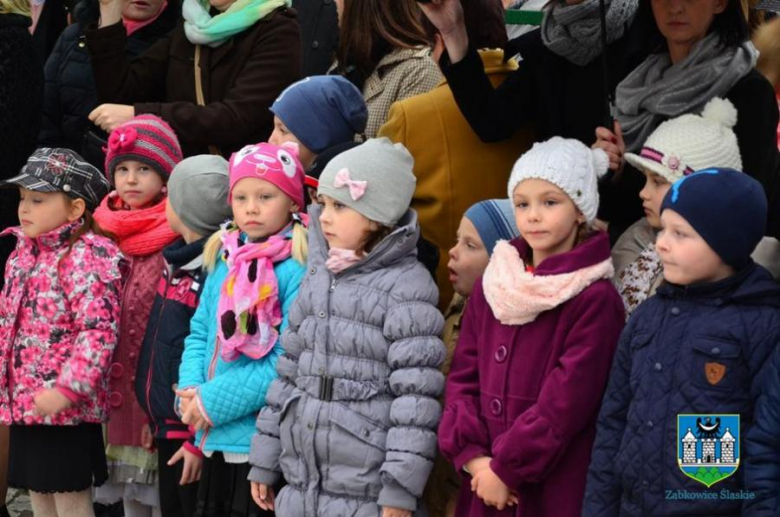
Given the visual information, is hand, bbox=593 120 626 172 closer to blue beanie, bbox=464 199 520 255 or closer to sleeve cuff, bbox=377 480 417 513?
blue beanie, bbox=464 199 520 255

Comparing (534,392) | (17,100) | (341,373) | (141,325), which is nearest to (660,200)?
(534,392)

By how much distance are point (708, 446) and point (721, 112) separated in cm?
118

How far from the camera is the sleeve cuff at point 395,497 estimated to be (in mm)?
4711

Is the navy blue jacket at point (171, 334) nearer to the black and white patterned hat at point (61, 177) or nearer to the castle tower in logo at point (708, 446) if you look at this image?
the black and white patterned hat at point (61, 177)

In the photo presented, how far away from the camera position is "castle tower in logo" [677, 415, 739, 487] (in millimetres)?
3990

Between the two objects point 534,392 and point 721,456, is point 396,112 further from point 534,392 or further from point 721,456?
point 721,456

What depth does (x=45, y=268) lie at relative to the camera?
19.3 ft

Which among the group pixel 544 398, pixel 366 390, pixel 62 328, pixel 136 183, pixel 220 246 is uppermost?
pixel 136 183

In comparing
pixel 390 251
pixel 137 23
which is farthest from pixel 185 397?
pixel 137 23

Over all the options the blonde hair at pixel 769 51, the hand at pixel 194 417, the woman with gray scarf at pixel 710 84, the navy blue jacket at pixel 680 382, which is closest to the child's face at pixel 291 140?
the hand at pixel 194 417

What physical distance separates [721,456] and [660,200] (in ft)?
3.06

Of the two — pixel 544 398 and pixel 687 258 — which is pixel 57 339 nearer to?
pixel 544 398

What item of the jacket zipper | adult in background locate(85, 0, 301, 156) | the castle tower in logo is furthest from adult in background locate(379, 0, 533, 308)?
the castle tower in logo

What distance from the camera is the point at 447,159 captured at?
217 inches
